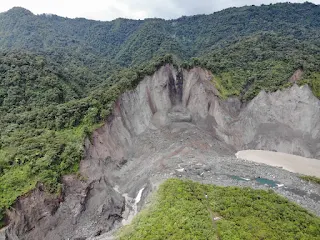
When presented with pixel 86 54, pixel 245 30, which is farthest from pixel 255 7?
pixel 86 54

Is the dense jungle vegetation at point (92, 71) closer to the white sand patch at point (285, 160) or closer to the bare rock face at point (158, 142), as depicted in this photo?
the bare rock face at point (158, 142)

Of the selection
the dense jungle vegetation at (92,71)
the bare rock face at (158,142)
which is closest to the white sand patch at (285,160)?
the bare rock face at (158,142)

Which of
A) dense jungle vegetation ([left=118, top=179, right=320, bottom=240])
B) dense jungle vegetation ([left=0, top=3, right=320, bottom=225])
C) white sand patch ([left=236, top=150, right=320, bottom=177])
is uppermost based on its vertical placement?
dense jungle vegetation ([left=0, top=3, right=320, bottom=225])

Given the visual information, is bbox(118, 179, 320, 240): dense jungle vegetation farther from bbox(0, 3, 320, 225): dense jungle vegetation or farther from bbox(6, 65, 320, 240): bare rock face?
bbox(0, 3, 320, 225): dense jungle vegetation

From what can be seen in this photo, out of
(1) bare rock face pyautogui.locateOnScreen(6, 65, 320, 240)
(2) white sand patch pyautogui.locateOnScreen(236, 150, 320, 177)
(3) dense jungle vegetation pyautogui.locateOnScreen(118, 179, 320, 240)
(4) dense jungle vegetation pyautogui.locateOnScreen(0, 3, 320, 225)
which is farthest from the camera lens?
(2) white sand patch pyautogui.locateOnScreen(236, 150, 320, 177)

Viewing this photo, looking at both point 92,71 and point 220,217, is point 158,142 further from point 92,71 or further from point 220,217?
point 92,71

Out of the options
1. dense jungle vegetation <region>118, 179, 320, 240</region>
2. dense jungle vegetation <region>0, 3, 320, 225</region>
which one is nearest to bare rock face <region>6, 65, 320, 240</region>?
dense jungle vegetation <region>0, 3, 320, 225</region>
